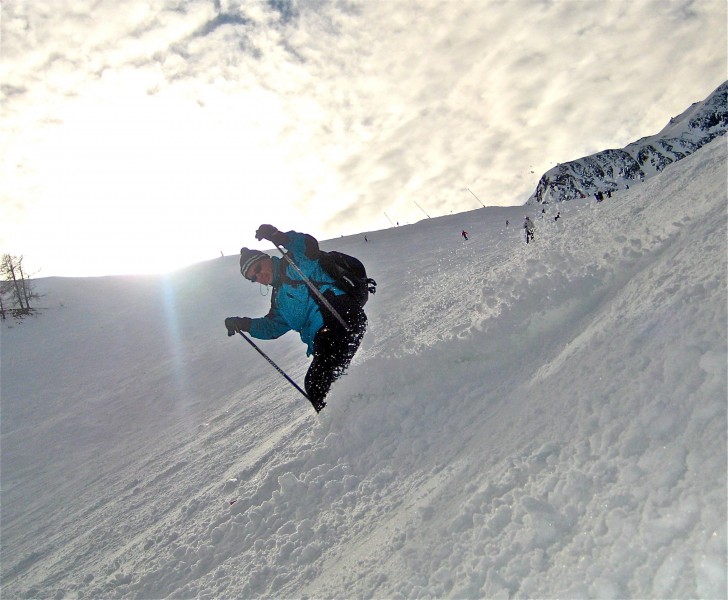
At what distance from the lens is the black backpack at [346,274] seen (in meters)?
6.27

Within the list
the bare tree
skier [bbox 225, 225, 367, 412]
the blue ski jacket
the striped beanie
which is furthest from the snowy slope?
the bare tree

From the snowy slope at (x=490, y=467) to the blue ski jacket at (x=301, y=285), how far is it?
2.94 feet

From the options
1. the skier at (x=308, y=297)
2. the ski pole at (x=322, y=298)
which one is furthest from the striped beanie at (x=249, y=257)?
the ski pole at (x=322, y=298)

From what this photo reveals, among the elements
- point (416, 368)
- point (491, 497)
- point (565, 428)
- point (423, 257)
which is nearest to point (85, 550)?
point (416, 368)

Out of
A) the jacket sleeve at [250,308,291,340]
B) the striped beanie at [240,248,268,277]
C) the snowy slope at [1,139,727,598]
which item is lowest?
the snowy slope at [1,139,727,598]

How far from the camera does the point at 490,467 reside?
2.88 m

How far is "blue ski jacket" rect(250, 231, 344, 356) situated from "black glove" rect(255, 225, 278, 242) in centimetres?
20

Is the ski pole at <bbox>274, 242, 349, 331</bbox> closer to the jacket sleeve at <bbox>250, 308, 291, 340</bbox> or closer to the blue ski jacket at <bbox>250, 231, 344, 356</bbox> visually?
the blue ski jacket at <bbox>250, 231, 344, 356</bbox>

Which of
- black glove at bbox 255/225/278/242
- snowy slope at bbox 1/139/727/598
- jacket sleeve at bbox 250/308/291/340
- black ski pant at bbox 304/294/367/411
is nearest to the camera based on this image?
snowy slope at bbox 1/139/727/598

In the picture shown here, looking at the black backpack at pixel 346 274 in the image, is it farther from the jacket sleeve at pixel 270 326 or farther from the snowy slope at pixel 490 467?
the jacket sleeve at pixel 270 326

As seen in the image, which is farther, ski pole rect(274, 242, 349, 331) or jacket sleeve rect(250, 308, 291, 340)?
jacket sleeve rect(250, 308, 291, 340)

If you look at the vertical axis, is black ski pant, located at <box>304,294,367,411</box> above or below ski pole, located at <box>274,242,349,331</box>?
below

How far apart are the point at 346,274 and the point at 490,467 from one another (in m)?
3.83

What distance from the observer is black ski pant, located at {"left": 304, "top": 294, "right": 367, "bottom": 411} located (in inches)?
Answer: 228
